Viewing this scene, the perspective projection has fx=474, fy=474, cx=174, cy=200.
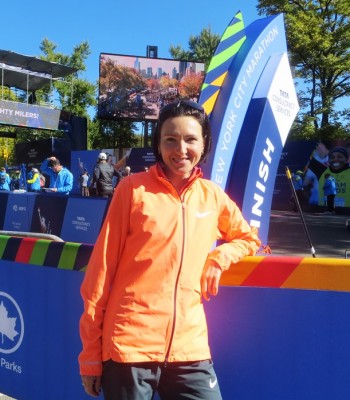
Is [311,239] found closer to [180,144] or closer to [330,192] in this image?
[330,192]

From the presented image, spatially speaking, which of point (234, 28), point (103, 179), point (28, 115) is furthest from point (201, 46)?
point (234, 28)

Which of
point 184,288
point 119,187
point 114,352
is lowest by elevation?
point 114,352

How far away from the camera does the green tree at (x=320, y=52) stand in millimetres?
29422

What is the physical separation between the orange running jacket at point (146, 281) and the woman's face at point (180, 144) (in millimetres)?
75

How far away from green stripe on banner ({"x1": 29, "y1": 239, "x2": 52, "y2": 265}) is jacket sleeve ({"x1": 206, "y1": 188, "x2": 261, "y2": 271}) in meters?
1.29

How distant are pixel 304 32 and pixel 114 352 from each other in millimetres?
30932

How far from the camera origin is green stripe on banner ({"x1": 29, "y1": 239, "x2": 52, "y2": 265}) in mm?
2968

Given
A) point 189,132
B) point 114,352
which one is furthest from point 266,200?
point 114,352

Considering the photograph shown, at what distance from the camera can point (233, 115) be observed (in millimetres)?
3418

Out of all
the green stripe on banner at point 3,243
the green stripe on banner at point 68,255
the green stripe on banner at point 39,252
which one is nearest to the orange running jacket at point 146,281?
the green stripe on banner at point 68,255

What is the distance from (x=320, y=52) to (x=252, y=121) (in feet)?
96.0

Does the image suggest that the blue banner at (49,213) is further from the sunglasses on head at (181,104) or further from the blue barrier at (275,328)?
the sunglasses on head at (181,104)

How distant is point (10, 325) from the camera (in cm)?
318

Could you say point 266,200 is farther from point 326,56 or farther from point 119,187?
point 326,56
